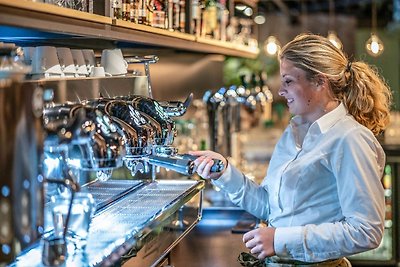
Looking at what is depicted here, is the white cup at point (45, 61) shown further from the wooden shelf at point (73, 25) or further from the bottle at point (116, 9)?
the bottle at point (116, 9)

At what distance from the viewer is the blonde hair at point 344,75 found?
235 cm

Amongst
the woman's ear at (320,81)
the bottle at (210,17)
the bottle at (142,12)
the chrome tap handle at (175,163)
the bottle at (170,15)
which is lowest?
the chrome tap handle at (175,163)

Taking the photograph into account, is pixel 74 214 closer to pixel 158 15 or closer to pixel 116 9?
pixel 116 9

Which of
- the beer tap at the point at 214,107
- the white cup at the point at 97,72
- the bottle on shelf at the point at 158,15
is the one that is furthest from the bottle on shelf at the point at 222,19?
the white cup at the point at 97,72

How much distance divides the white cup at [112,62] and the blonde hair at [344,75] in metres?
0.54

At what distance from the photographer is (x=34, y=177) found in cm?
148

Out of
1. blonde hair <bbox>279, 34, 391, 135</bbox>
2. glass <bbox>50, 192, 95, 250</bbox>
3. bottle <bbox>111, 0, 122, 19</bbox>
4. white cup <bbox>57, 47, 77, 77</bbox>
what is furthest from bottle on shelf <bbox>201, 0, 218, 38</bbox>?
glass <bbox>50, 192, 95, 250</bbox>

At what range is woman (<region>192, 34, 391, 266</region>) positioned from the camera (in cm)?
218

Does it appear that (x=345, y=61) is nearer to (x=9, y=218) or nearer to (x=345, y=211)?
(x=345, y=211)

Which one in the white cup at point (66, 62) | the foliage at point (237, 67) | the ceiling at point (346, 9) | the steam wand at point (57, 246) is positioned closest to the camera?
the steam wand at point (57, 246)

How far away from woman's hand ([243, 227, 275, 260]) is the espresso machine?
0.25m

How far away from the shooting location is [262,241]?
2.23 m

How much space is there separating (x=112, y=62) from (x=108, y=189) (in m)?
0.44

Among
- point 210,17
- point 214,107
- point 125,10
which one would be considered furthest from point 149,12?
point 210,17
